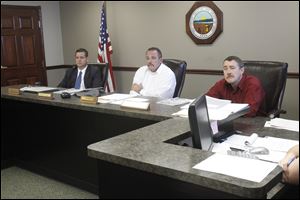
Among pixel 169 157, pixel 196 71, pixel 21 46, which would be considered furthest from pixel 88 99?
pixel 21 46

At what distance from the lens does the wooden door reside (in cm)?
559

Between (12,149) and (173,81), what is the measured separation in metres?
1.77

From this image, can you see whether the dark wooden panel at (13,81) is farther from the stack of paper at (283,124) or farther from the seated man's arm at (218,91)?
the stack of paper at (283,124)

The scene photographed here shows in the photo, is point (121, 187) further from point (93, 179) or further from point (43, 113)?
point (43, 113)

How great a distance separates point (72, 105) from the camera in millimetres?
2742

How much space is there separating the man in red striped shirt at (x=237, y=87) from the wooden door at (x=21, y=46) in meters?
3.96

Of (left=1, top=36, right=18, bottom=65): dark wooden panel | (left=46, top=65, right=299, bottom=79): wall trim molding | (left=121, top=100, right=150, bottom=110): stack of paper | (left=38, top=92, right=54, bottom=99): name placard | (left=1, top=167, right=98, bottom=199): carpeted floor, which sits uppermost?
(left=1, top=36, right=18, bottom=65): dark wooden panel

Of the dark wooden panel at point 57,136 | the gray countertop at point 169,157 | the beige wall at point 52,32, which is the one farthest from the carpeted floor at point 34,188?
the beige wall at point 52,32

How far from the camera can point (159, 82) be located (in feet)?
11.9

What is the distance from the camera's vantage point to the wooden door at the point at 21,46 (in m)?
5.59

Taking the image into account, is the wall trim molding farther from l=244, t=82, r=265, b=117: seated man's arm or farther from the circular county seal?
l=244, t=82, r=265, b=117: seated man's arm

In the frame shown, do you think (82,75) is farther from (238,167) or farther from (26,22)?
(238,167)

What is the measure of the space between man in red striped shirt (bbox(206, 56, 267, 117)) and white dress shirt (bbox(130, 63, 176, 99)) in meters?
0.81

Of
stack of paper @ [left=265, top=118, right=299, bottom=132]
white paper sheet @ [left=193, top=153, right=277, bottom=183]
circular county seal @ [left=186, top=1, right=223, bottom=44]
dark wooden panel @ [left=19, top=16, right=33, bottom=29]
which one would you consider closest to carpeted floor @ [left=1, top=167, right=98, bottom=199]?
stack of paper @ [left=265, top=118, right=299, bottom=132]
